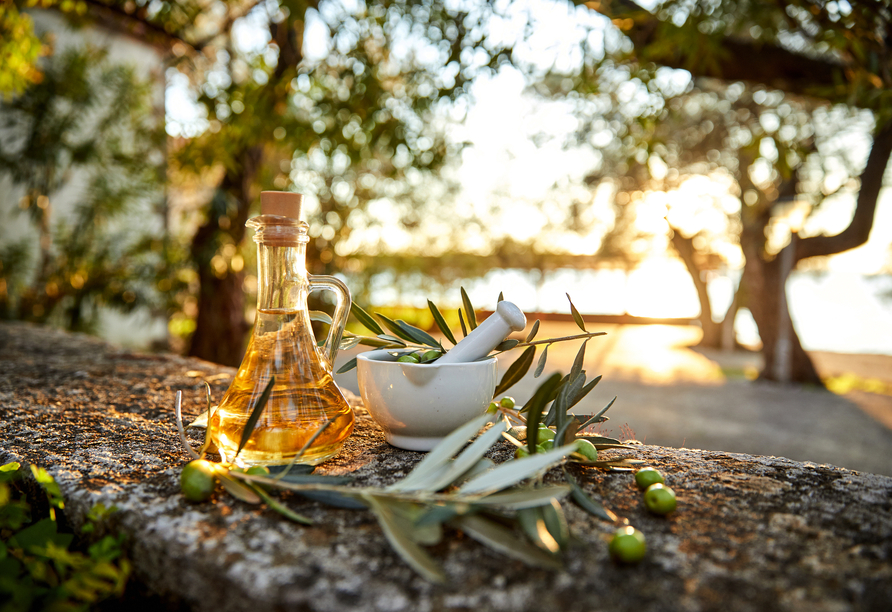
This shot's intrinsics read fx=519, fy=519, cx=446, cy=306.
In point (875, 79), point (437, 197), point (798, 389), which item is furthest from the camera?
point (437, 197)

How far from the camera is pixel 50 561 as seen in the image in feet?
1.95

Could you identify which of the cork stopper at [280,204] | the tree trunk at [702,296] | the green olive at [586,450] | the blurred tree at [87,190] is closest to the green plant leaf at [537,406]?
the green olive at [586,450]

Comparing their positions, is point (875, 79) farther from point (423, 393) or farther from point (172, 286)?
point (172, 286)

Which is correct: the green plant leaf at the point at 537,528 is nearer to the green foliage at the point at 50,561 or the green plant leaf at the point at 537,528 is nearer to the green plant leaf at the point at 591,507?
the green plant leaf at the point at 591,507

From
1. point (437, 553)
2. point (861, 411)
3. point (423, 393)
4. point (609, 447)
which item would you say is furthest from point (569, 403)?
point (861, 411)

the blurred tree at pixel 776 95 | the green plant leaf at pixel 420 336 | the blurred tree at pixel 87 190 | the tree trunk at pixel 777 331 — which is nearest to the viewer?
the green plant leaf at pixel 420 336

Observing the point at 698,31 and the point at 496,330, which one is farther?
the point at 698,31

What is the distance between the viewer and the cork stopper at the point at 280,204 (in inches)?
31.0

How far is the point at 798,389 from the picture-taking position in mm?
6133

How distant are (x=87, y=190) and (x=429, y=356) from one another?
18.1 ft

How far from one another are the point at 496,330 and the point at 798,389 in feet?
22.0

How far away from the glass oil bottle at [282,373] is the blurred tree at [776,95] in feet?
5.39

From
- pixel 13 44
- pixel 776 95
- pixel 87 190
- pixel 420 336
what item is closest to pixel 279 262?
pixel 420 336

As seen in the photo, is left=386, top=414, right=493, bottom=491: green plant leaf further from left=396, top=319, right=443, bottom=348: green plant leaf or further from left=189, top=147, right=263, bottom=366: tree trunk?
left=189, top=147, right=263, bottom=366: tree trunk
